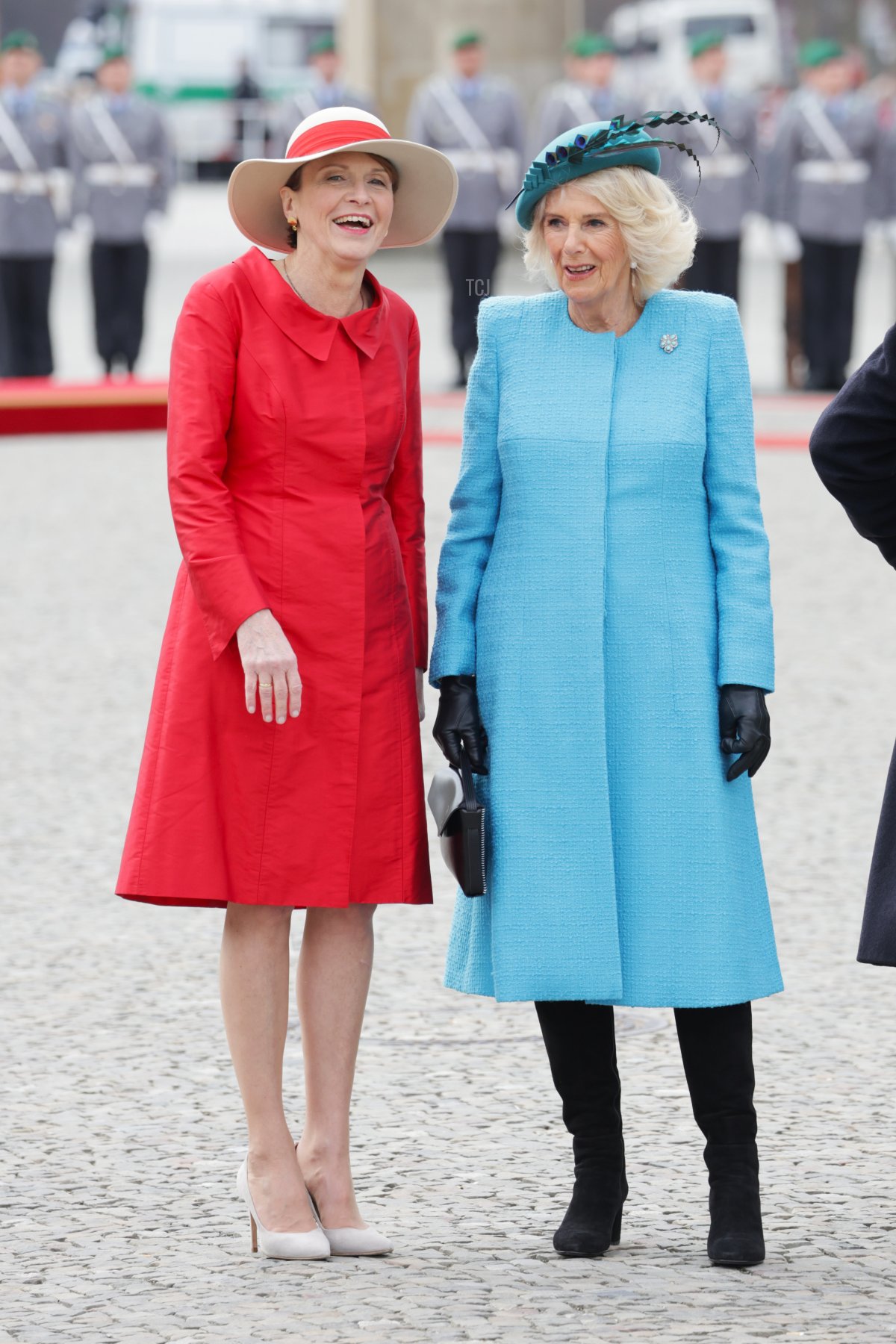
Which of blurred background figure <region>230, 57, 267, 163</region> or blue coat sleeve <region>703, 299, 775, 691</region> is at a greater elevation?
blurred background figure <region>230, 57, 267, 163</region>

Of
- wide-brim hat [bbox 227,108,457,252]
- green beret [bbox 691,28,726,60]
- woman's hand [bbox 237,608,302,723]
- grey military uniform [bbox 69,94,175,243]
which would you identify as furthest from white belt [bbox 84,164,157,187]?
woman's hand [bbox 237,608,302,723]

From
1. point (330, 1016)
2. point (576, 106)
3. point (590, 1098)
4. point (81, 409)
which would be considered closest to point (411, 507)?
point (330, 1016)

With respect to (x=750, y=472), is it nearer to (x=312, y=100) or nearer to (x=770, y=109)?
(x=312, y=100)

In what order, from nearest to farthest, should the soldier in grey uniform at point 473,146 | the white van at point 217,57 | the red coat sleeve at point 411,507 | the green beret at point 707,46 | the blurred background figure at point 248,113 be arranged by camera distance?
the red coat sleeve at point 411,507
the green beret at point 707,46
the soldier in grey uniform at point 473,146
the blurred background figure at point 248,113
the white van at point 217,57

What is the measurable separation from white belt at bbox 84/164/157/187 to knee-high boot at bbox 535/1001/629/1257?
47.2ft

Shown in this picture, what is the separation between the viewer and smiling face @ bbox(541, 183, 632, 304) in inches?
148

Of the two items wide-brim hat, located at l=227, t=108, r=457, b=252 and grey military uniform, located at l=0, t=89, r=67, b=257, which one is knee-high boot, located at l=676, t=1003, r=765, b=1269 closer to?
wide-brim hat, located at l=227, t=108, r=457, b=252

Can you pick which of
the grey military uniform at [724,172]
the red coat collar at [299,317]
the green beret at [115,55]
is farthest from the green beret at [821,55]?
the red coat collar at [299,317]

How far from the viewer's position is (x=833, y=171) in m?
16.9

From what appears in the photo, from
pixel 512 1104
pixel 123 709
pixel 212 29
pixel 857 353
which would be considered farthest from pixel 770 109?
pixel 512 1104

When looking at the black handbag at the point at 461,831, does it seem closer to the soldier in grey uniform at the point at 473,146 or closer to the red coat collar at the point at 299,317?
the red coat collar at the point at 299,317

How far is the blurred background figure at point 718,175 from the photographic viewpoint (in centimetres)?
1689

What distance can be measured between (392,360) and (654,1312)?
1.39m

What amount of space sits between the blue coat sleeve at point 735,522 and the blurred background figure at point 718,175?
13.1m
